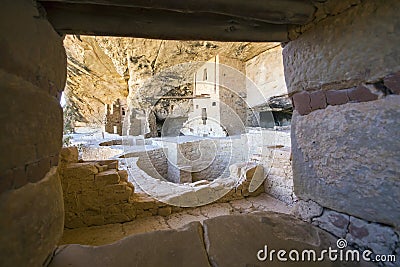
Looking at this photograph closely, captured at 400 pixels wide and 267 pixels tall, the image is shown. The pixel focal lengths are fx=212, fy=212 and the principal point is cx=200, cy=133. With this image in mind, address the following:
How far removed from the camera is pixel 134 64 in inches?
363

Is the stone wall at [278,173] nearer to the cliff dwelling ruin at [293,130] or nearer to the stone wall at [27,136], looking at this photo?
the cliff dwelling ruin at [293,130]

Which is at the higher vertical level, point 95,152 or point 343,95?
point 343,95

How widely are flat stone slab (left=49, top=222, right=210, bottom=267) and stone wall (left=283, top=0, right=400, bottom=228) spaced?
2.36ft

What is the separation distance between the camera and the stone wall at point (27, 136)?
25.1 inches

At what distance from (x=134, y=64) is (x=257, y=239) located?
9442mm

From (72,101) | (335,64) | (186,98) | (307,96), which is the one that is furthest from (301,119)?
(72,101)

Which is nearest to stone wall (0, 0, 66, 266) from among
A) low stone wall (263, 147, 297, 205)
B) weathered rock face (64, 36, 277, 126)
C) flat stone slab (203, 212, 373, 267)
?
flat stone slab (203, 212, 373, 267)

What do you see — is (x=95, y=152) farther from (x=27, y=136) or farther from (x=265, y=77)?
(x=265, y=77)

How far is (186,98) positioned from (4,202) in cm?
1218

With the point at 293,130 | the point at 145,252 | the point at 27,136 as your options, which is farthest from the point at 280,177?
the point at 27,136

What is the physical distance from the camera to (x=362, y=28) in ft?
2.98

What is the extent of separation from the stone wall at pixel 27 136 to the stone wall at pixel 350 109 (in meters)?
1.25

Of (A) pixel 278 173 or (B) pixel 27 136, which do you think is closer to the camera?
(B) pixel 27 136

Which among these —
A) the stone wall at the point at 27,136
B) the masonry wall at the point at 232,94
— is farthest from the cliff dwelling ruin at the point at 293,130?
the masonry wall at the point at 232,94
